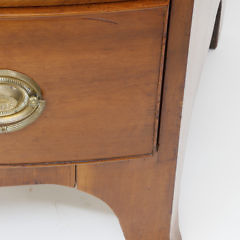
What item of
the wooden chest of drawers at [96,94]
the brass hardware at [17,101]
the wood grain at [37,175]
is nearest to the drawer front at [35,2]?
the wooden chest of drawers at [96,94]

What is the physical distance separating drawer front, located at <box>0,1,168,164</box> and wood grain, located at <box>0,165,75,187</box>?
3 centimetres

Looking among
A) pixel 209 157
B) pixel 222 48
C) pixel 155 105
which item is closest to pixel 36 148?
pixel 155 105

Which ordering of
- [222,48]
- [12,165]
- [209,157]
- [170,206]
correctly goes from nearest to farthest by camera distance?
[12,165] → [170,206] → [209,157] → [222,48]

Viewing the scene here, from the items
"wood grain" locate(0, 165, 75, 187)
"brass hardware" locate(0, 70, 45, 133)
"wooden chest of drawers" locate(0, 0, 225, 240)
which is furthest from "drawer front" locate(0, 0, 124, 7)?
"wood grain" locate(0, 165, 75, 187)

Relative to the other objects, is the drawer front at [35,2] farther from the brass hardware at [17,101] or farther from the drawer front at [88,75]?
the brass hardware at [17,101]

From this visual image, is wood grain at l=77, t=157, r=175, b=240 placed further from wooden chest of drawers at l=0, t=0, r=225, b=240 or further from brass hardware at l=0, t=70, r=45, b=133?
brass hardware at l=0, t=70, r=45, b=133

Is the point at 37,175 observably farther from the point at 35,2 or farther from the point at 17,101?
the point at 35,2

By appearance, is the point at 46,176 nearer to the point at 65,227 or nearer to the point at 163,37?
the point at 65,227

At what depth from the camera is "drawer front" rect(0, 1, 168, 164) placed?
0.86 meters

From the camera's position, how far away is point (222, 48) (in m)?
1.67

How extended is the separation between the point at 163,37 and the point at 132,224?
15.0 inches

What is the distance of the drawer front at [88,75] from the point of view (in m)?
0.86

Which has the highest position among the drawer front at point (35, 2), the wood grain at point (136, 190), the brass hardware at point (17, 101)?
the drawer front at point (35, 2)

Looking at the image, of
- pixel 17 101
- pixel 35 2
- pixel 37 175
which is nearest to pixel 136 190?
pixel 37 175
